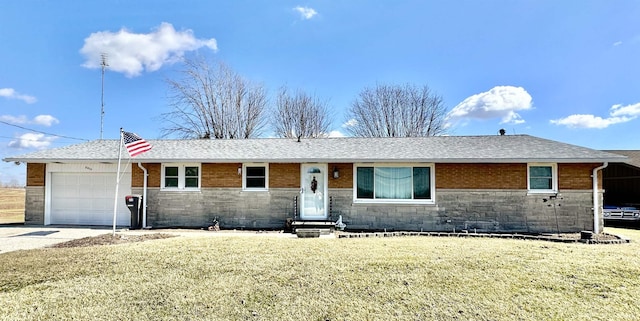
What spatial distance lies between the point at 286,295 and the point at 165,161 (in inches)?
372

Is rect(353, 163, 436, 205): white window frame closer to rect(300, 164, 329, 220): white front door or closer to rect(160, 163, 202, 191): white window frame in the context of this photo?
rect(300, 164, 329, 220): white front door

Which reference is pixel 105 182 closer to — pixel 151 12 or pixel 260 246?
pixel 151 12

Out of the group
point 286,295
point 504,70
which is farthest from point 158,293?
point 504,70

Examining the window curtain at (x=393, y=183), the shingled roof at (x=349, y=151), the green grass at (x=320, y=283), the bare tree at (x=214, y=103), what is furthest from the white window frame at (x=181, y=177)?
the bare tree at (x=214, y=103)

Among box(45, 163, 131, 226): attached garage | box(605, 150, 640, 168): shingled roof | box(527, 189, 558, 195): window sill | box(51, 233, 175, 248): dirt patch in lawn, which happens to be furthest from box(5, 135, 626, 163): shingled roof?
box(605, 150, 640, 168): shingled roof

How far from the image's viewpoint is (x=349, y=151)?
12758 millimetres

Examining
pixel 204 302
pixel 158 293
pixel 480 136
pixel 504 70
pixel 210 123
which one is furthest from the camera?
pixel 210 123

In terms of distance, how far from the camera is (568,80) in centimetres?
1530

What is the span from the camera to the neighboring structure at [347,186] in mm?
11375

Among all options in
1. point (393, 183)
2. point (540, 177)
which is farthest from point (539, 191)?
point (393, 183)

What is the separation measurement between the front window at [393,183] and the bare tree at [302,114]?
16.6 metres

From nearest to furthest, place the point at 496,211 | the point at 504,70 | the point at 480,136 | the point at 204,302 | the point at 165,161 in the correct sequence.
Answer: the point at 204,302 < the point at 496,211 < the point at 165,161 < the point at 480,136 < the point at 504,70

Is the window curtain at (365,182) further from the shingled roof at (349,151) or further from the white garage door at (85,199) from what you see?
Answer: the white garage door at (85,199)

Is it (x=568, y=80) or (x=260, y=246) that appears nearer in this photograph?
(x=260, y=246)
